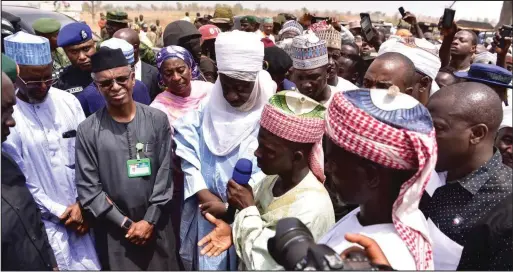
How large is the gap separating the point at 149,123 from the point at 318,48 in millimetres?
1526

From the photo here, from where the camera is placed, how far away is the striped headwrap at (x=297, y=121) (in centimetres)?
221

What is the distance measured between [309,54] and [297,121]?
64.2 inches

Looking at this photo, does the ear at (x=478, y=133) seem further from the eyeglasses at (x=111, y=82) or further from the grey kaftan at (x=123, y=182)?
the eyeglasses at (x=111, y=82)

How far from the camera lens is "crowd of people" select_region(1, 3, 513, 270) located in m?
1.63

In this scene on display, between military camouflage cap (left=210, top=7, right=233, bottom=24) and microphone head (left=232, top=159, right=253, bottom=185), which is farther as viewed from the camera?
military camouflage cap (left=210, top=7, right=233, bottom=24)

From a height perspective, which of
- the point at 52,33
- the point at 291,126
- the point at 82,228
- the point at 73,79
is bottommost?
the point at 82,228

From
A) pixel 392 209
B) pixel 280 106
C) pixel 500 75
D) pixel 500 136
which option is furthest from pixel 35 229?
pixel 500 75

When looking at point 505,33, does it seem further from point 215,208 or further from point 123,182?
point 123,182

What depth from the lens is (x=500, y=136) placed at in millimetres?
2963

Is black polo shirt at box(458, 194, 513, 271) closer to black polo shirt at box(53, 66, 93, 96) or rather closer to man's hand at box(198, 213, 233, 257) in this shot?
man's hand at box(198, 213, 233, 257)

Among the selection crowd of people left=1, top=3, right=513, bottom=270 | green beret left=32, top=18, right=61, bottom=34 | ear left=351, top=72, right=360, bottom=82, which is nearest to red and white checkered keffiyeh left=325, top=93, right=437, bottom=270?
crowd of people left=1, top=3, right=513, bottom=270

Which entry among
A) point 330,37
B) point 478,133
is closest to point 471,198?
point 478,133

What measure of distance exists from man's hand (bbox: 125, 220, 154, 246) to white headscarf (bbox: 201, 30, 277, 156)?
0.66 metres

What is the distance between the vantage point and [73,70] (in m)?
4.33
